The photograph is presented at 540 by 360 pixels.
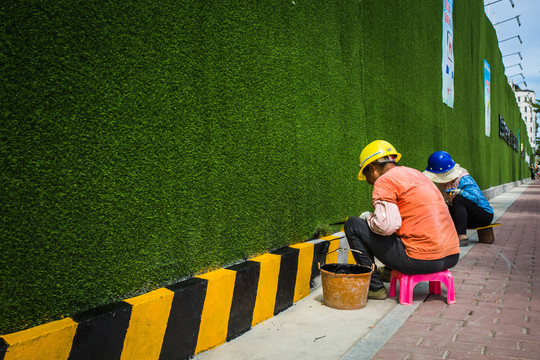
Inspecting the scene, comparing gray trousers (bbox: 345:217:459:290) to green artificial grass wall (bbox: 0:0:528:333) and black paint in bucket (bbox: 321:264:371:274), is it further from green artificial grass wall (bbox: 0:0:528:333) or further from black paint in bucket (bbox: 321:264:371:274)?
green artificial grass wall (bbox: 0:0:528:333)

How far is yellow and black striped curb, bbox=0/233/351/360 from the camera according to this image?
6.66ft

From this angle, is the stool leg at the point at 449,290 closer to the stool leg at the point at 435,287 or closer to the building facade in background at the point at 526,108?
the stool leg at the point at 435,287

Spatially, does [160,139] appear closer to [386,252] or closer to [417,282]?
[386,252]

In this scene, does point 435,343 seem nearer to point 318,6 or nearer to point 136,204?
point 136,204

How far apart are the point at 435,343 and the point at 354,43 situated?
4055 millimetres

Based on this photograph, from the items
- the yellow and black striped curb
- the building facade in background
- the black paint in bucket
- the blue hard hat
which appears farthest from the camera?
the building facade in background

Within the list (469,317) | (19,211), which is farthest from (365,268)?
(19,211)

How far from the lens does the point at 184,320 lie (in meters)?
2.72

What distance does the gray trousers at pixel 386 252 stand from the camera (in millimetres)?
3768

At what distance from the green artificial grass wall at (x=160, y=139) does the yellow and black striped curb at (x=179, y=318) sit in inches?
6.7

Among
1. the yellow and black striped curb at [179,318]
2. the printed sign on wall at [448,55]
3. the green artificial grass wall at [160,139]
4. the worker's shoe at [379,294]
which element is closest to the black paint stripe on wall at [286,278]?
the yellow and black striped curb at [179,318]

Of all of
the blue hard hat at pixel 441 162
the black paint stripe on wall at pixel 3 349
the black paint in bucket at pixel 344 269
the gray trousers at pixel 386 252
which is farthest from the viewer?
the blue hard hat at pixel 441 162

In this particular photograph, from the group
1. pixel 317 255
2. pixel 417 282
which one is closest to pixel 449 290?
pixel 417 282

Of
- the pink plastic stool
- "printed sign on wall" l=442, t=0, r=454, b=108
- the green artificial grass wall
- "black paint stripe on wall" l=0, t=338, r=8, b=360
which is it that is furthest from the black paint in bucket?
"printed sign on wall" l=442, t=0, r=454, b=108
